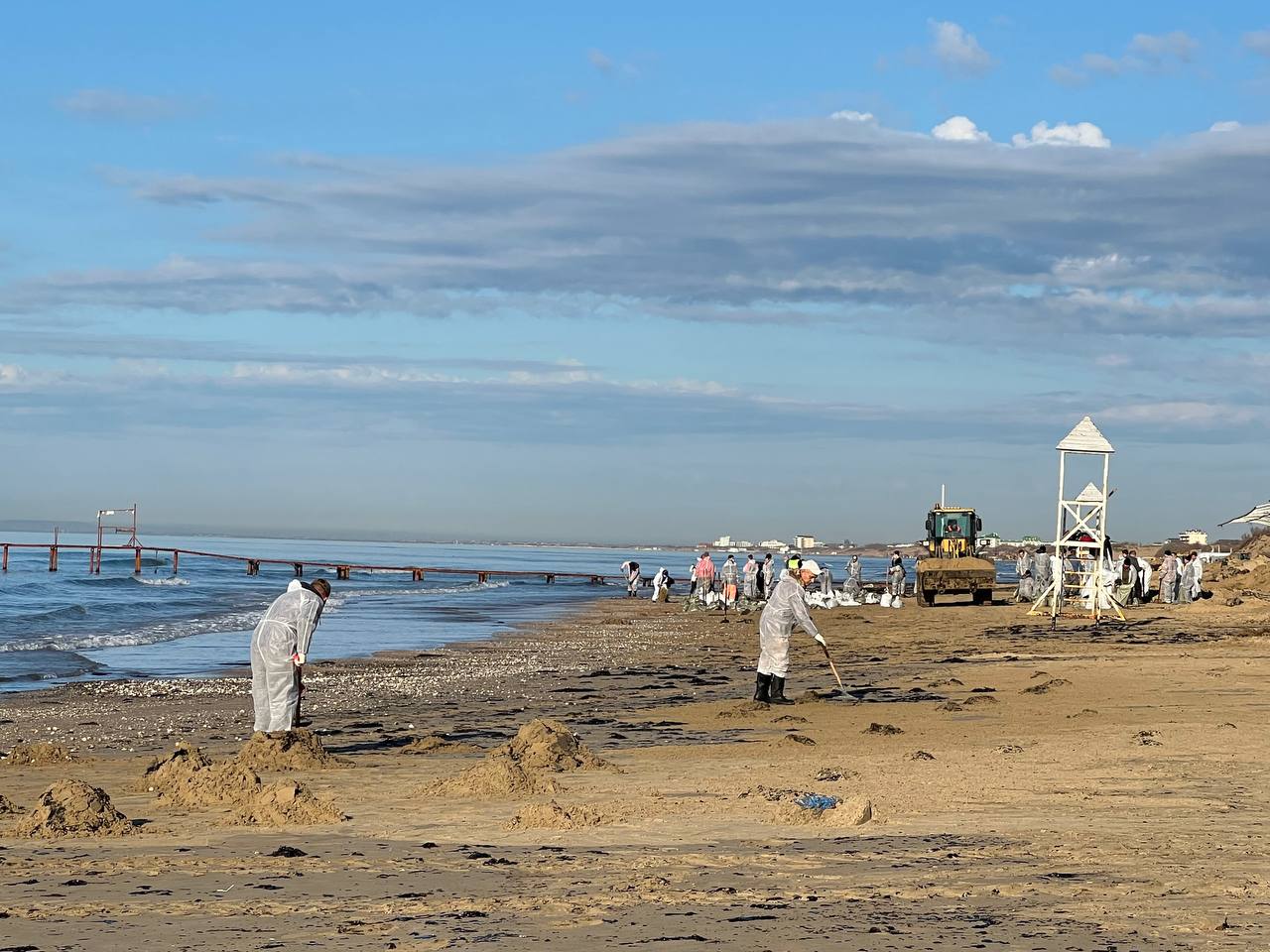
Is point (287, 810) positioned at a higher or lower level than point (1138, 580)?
lower

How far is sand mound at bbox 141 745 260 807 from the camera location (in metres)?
10.3

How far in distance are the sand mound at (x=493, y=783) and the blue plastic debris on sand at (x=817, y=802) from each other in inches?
72.7

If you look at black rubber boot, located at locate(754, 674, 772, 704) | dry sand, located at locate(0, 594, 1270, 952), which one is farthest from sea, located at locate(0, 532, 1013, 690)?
black rubber boot, located at locate(754, 674, 772, 704)

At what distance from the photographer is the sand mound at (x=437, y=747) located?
1352 cm

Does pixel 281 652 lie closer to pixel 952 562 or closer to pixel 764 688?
pixel 764 688

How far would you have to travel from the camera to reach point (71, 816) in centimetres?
916

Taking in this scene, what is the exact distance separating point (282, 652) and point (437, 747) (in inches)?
65.6

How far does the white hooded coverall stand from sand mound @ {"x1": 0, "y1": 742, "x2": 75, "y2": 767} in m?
1.65

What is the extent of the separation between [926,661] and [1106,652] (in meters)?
2.83

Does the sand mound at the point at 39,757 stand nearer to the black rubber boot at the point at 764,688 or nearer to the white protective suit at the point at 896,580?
the black rubber boot at the point at 764,688

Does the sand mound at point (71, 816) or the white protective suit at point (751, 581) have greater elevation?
the white protective suit at point (751, 581)

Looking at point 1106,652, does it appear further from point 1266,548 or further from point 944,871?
point 1266,548

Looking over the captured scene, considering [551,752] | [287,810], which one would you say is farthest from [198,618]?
[287,810]

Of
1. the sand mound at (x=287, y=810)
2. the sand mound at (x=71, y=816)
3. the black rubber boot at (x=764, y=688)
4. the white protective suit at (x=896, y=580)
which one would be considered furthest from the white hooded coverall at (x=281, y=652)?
the white protective suit at (x=896, y=580)
